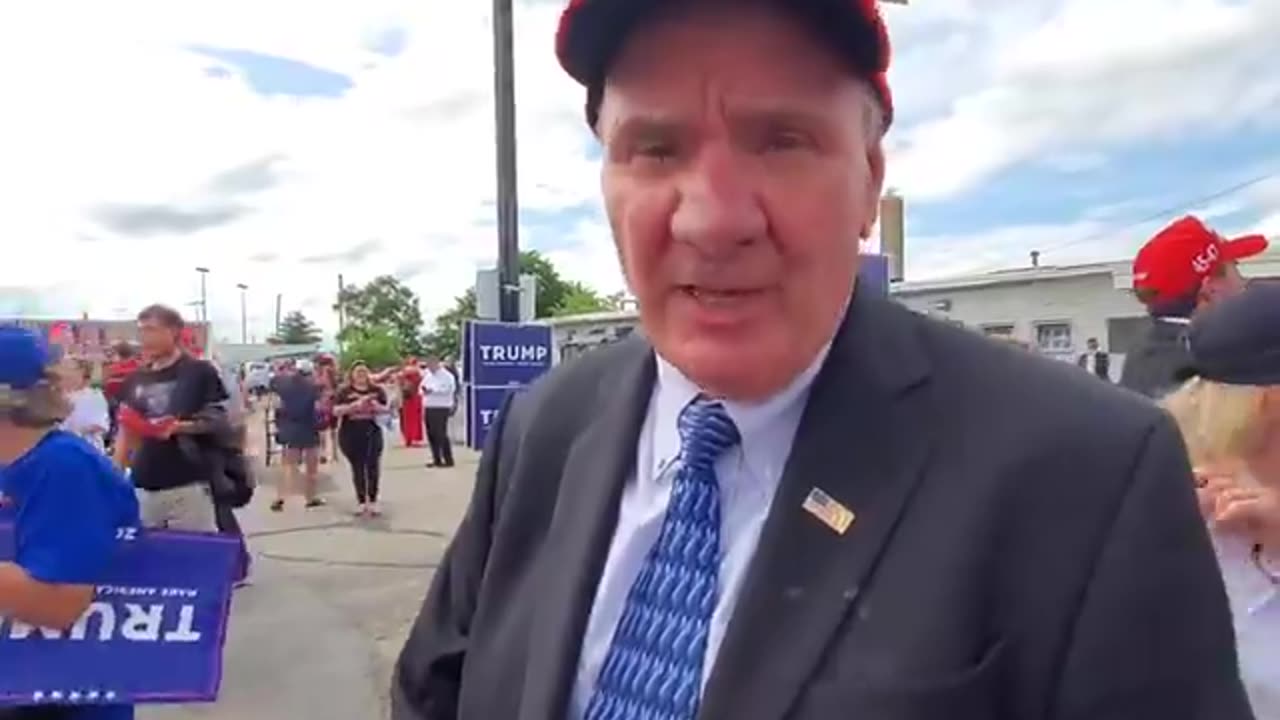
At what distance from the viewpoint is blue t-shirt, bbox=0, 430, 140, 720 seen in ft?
9.74

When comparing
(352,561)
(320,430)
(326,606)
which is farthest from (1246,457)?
(320,430)

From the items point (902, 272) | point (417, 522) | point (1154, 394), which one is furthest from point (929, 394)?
point (902, 272)

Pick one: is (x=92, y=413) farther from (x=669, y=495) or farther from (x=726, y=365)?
(x=726, y=365)

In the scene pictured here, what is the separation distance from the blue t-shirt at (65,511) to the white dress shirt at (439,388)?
12686mm

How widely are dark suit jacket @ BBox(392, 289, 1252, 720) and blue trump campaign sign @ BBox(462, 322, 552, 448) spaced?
254 inches

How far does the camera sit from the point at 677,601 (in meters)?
1.19

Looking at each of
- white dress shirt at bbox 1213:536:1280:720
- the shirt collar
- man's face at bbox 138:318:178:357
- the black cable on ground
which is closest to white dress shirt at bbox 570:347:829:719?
the shirt collar

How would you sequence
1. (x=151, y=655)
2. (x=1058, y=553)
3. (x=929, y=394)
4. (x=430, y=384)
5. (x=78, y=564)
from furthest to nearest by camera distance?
(x=430, y=384) < (x=151, y=655) < (x=78, y=564) < (x=929, y=394) < (x=1058, y=553)

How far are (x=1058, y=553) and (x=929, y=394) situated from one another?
8.1 inches

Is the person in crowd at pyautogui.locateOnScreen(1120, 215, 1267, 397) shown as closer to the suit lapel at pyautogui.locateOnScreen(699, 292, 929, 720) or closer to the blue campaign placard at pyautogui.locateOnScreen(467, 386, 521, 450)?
the suit lapel at pyautogui.locateOnScreen(699, 292, 929, 720)

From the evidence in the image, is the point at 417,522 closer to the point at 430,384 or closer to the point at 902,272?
the point at 430,384

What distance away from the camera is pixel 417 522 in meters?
11.1

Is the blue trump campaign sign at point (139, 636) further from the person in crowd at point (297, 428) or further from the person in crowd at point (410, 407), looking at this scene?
the person in crowd at point (410, 407)

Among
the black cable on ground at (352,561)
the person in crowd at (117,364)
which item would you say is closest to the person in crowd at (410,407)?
the person in crowd at (117,364)
